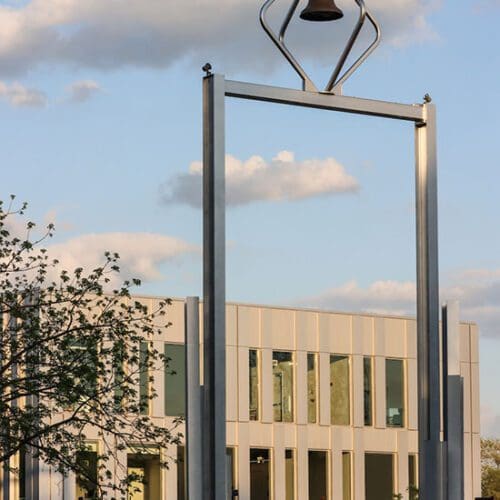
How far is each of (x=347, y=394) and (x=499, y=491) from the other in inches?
1142

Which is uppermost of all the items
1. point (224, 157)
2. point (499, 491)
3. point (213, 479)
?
point (224, 157)

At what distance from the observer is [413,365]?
5553 cm

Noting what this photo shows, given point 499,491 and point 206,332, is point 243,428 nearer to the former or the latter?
point 499,491

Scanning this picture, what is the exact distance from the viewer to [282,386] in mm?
52469

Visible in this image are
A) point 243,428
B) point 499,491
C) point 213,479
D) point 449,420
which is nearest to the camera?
point 213,479

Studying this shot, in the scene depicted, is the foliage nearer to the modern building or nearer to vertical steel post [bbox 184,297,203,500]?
the modern building

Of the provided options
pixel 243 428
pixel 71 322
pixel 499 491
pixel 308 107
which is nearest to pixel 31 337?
pixel 71 322

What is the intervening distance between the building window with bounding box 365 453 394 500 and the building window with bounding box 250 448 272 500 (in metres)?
4.23

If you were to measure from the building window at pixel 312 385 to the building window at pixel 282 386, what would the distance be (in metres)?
0.74

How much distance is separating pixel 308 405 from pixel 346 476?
3.33m

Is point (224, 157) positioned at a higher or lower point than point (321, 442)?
higher

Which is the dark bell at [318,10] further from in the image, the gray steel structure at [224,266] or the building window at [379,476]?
the building window at [379,476]

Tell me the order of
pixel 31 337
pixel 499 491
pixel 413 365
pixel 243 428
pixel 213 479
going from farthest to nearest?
pixel 499 491 < pixel 413 365 < pixel 243 428 < pixel 31 337 < pixel 213 479

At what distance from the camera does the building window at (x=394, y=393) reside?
179 feet
